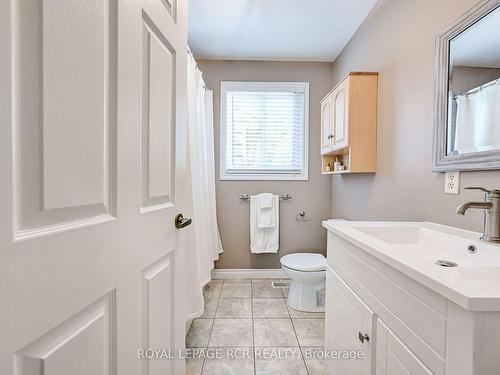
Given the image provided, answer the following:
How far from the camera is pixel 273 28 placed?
2.22 m

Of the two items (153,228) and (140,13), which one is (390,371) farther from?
(140,13)

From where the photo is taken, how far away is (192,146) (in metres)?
1.81

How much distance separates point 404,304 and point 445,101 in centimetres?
97

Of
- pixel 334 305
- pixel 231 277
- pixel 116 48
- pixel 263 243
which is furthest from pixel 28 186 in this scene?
pixel 231 277

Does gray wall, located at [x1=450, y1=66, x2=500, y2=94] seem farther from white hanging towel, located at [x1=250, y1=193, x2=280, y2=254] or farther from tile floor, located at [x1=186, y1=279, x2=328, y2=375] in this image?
white hanging towel, located at [x1=250, y1=193, x2=280, y2=254]

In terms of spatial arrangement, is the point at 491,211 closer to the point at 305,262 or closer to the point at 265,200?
the point at 305,262

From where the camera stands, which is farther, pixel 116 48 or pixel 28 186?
pixel 116 48

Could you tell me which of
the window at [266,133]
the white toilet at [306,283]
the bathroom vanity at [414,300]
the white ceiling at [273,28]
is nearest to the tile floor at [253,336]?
the white toilet at [306,283]

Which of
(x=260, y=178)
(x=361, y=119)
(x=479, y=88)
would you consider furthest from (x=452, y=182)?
(x=260, y=178)

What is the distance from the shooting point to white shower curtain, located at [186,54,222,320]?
5.75 ft

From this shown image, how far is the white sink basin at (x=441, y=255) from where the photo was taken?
524 mm

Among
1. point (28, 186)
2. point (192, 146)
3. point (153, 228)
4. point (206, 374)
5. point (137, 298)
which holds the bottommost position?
point (206, 374)

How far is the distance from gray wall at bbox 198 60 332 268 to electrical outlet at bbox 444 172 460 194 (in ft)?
5.51

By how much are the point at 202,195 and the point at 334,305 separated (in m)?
1.27
